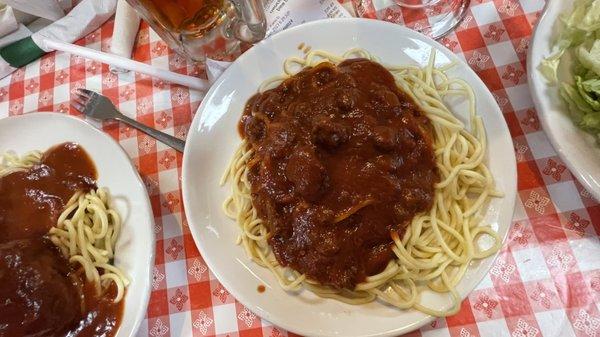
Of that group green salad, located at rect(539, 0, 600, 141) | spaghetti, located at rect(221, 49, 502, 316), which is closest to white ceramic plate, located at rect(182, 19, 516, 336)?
spaghetti, located at rect(221, 49, 502, 316)

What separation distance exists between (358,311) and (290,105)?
1.05 meters

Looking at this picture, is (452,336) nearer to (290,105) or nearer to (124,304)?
(290,105)

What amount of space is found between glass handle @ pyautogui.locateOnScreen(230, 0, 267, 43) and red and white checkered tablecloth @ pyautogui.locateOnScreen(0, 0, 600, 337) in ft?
1.19

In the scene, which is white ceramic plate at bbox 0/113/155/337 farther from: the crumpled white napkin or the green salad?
the green salad

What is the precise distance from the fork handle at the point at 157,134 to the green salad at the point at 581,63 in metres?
1.86

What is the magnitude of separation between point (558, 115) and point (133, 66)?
230 cm

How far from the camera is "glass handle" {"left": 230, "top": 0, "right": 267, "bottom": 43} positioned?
8.90 ft

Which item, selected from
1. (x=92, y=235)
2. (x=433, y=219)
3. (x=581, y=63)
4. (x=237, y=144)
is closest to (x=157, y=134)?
(x=237, y=144)

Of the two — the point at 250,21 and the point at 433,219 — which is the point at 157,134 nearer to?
the point at 250,21

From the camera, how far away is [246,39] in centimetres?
304

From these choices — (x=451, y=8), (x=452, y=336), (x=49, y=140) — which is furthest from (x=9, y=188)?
(x=451, y=8)

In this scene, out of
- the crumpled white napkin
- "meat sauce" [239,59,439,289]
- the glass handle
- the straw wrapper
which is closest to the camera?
"meat sauce" [239,59,439,289]

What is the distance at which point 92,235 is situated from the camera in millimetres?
2609

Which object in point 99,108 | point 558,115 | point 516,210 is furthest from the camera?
point 99,108
